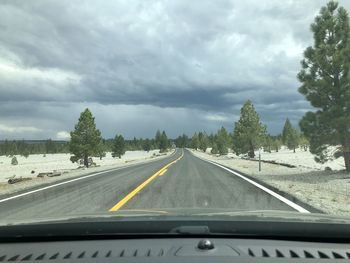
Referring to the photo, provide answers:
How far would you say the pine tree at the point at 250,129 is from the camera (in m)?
67.8

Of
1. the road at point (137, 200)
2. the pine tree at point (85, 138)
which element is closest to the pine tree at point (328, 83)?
the road at point (137, 200)

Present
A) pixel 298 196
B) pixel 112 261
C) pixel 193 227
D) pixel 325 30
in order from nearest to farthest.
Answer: pixel 112 261 → pixel 193 227 → pixel 298 196 → pixel 325 30

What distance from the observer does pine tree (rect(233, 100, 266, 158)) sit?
222 feet

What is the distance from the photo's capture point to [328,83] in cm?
2222

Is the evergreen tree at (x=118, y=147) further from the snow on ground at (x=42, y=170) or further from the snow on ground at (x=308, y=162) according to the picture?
the snow on ground at (x=308, y=162)

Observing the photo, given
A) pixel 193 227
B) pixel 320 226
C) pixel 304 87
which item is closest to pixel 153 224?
pixel 193 227

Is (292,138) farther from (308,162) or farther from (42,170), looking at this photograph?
(42,170)

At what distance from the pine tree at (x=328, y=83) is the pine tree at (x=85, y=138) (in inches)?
1555

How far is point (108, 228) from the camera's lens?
3566 mm

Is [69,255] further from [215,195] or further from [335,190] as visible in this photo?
[335,190]

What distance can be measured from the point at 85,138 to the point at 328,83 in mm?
41102

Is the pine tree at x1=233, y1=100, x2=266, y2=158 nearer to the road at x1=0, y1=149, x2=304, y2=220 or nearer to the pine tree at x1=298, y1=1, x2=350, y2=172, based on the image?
the pine tree at x1=298, y1=1, x2=350, y2=172

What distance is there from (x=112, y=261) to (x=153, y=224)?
0.62 meters

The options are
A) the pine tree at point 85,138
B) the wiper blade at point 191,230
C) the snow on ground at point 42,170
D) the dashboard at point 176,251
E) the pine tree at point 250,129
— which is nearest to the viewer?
the dashboard at point 176,251
